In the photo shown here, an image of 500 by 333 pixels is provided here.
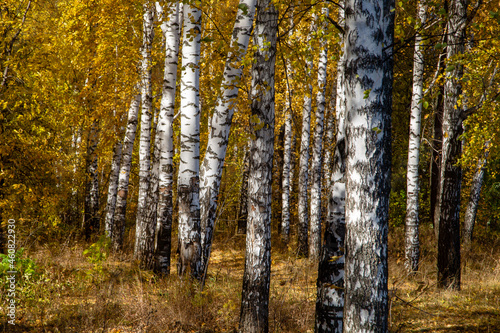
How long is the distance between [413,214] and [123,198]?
7700mm

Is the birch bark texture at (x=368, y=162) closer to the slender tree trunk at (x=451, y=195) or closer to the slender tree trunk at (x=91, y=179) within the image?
the slender tree trunk at (x=451, y=195)

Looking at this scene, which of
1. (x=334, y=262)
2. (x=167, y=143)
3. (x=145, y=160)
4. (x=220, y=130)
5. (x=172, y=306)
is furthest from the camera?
(x=145, y=160)

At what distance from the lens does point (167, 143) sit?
21.9ft

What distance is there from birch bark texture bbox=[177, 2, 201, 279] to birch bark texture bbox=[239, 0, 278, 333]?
1496mm

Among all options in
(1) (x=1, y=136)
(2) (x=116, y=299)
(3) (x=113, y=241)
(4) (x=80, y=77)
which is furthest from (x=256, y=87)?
(4) (x=80, y=77)

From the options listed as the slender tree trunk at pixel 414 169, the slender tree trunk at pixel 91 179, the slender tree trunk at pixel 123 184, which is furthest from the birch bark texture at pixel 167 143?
the slender tree trunk at pixel 414 169

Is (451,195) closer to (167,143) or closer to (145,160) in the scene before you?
(167,143)

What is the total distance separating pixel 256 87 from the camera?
4359 mm

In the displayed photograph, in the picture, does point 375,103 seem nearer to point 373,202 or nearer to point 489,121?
point 373,202

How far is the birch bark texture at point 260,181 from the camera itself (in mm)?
4184

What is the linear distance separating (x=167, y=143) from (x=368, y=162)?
471 cm

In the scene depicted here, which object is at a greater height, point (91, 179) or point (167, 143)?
point (167, 143)

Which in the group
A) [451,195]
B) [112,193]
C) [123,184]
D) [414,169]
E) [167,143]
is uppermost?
[167,143]

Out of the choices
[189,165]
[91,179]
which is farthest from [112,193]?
[189,165]
